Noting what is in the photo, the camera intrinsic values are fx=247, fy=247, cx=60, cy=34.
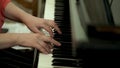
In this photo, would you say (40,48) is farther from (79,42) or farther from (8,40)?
(79,42)

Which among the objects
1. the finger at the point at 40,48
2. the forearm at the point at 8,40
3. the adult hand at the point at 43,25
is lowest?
the finger at the point at 40,48

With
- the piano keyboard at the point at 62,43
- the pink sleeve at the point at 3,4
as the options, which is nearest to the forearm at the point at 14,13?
the pink sleeve at the point at 3,4

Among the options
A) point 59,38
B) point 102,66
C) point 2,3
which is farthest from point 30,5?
point 102,66

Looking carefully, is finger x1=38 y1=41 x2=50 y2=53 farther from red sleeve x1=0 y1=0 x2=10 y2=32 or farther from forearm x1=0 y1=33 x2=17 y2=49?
red sleeve x1=0 y1=0 x2=10 y2=32

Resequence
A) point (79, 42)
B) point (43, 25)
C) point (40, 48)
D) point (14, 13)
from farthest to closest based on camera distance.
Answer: point (14, 13)
point (43, 25)
point (40, 48)
point (79, 42)

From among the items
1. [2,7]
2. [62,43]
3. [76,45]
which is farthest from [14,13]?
[76,45]

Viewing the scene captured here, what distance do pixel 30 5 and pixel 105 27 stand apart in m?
1.79

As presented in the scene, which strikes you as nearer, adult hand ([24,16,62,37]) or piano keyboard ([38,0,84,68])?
piano keyboard ([38,0,84,68])

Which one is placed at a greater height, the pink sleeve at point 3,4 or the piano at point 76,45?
the pink sleeve at point 3,4

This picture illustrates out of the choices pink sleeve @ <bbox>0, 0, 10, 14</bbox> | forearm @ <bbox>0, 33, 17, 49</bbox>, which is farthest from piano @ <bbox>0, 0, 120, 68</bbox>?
pink sleeve @ <bbox>0, 0, 10, 14</bbox>

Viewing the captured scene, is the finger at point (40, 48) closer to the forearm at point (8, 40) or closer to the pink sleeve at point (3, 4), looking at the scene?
the forearm at point (8, 40)

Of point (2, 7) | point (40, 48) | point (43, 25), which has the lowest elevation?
point (40, 48)

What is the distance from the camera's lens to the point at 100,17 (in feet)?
2.77

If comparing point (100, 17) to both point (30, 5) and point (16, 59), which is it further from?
point (30, 5)
